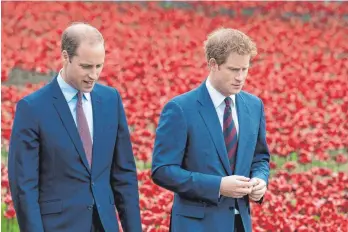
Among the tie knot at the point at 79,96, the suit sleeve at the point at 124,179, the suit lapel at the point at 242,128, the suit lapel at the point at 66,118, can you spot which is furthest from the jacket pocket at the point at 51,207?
the suit lapel at the point at 242,128

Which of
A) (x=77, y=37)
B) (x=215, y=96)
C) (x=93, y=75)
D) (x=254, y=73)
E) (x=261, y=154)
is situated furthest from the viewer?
(x=254, y=73)

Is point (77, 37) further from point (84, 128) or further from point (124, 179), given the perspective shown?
point (124, 179)

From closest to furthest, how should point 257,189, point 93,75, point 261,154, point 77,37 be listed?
point 93,75 < point 77,37 < point 257,189 < point 261,154

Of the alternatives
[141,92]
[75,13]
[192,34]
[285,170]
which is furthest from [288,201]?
[75,13]

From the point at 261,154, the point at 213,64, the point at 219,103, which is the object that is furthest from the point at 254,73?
the point at 213,64

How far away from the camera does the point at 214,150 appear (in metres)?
4.84

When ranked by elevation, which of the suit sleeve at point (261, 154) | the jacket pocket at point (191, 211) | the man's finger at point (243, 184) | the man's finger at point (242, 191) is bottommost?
the jacket pocket at point (191, 211)

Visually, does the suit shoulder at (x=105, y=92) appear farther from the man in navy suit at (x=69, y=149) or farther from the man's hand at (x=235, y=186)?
the man's hand at (x=235, y=186)

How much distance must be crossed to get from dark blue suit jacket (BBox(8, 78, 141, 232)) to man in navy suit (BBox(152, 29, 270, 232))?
31cm

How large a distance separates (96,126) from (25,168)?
0.41 metres

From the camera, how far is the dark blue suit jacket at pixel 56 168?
4574 millimetres

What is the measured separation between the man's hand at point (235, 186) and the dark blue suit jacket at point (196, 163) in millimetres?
32

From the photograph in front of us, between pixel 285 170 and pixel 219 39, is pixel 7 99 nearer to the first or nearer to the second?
pixel 285 170

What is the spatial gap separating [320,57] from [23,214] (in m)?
6.89
